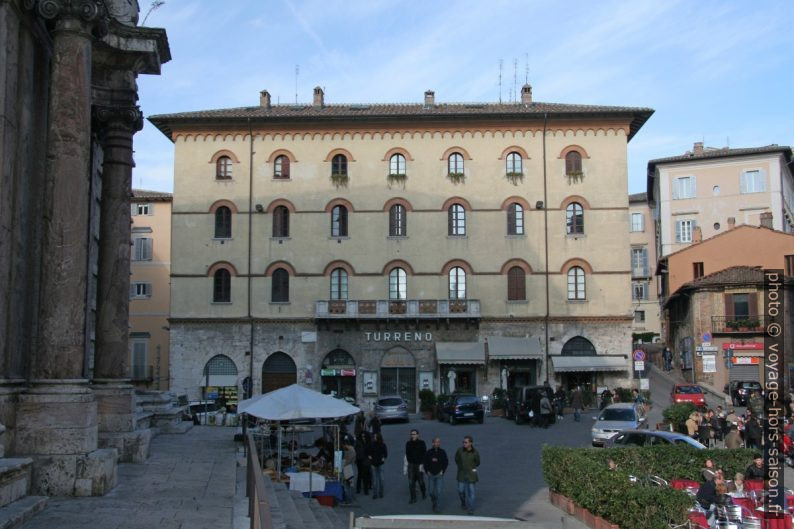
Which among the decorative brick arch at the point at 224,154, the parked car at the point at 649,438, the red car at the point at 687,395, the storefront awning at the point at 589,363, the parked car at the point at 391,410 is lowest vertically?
the parked car at the point at 391,410

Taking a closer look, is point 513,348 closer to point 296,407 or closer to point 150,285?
point 150,285

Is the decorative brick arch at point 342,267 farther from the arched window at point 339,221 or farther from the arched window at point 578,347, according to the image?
Result: the arched window at point 578,347

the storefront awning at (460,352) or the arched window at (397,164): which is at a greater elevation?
the arched window at (397,164)

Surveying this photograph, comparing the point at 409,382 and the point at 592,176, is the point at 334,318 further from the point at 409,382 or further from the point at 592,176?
the point at 592,176

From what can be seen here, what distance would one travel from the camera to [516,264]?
152 ft

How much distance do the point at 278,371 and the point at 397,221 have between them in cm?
969

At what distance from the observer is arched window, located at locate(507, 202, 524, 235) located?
46719 millimetres

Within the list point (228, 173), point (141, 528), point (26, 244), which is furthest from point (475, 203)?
point (141, 528)

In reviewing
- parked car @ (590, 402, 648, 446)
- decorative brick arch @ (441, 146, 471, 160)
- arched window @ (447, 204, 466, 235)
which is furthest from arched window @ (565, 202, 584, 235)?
parked car @ (590, 402, 648, 446)

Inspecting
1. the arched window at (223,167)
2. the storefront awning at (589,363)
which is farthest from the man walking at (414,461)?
the arched window at (223,167)

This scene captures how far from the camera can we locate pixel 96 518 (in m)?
10.8

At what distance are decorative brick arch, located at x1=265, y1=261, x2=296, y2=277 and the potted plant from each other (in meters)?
9.46

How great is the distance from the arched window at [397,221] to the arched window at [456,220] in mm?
2339

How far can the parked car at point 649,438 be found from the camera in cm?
2145
